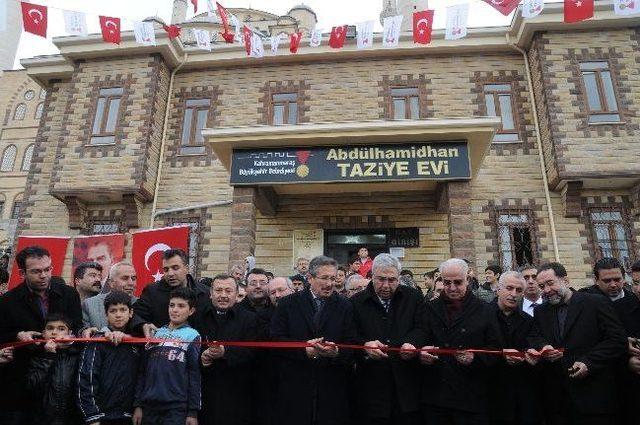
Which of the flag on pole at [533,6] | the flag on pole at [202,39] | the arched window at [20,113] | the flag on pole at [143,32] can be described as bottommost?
the flag on pole at [533,6]

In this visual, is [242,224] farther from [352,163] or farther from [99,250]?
[99,250]

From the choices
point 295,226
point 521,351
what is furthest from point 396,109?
point 521,351

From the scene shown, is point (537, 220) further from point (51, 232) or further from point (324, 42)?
point (51, 232)

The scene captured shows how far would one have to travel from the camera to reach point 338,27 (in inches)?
461

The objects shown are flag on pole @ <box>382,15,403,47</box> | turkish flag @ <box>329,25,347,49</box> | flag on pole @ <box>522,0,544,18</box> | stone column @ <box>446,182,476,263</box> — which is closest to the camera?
stone column @ <box>446,182,476,263</box>

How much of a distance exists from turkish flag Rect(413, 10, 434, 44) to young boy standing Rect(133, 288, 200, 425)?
923 cm

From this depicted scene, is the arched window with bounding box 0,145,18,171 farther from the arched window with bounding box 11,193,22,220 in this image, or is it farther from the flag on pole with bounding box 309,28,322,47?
the flag on pole with bounding box 309,28,322,47

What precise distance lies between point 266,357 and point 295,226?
24.5 ft

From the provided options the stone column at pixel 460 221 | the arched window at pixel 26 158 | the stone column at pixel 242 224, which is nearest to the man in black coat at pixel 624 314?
the stone column at pixel 460 221

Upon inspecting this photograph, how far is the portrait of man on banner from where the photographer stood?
32.7ft

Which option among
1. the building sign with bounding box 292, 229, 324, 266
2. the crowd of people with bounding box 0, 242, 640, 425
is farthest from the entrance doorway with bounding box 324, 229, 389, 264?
the crowd of people with bounding box 0, 242, 640, 425

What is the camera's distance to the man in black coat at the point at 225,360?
400 cm

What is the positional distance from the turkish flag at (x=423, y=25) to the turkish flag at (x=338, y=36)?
69.8 inches

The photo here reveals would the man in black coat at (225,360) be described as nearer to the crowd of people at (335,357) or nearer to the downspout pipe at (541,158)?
the crowd of people at (335,357)
